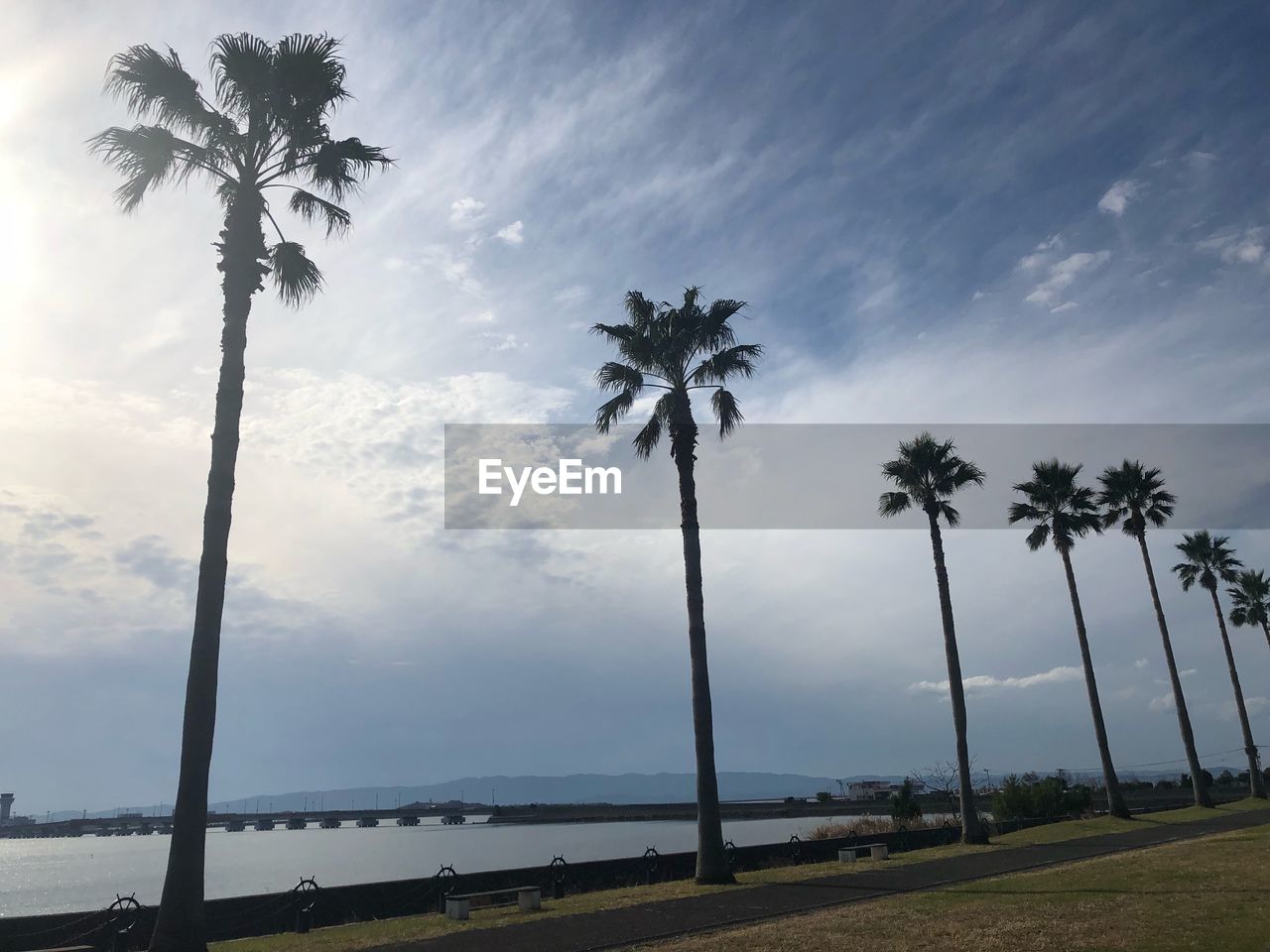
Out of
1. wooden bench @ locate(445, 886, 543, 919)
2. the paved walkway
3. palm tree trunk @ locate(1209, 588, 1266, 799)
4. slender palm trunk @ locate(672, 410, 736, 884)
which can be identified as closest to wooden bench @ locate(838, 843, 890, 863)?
the paved walkway

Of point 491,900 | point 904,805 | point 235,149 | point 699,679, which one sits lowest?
point 491,900

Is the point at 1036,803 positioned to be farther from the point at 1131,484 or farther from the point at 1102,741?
the point at 1131,484

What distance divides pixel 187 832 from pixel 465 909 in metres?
5.96

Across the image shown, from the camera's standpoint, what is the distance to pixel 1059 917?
46.9 feet

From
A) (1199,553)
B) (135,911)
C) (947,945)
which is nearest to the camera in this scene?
(947,945)

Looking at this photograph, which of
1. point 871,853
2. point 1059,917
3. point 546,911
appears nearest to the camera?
point 1059,917

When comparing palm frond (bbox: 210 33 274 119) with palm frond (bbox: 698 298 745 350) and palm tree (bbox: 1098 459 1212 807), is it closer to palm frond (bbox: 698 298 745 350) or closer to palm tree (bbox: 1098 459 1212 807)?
palm frond (bbox: 698 298 745 350)

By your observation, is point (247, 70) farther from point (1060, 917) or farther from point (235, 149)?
point (1060, 917)

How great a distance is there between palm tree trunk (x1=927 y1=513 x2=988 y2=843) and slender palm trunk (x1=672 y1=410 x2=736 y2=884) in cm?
1245

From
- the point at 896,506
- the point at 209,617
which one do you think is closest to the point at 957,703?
the point at 896,506

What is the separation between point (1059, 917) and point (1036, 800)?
31.7 meters

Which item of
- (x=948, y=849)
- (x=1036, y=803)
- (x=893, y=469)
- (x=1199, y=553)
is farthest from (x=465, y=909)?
(x=1199, y=553)

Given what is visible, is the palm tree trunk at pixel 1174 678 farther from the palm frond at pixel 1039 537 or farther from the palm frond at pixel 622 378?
the palm frond at pixel 622 378

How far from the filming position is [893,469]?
124 feet
